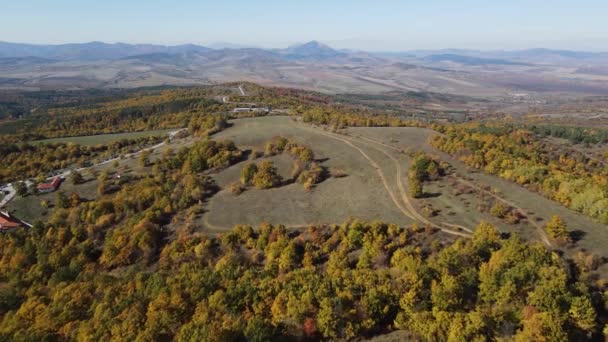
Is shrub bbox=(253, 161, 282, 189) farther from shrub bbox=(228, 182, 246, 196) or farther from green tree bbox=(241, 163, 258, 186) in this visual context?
shrub bbox=(228, 182, 246, 196)

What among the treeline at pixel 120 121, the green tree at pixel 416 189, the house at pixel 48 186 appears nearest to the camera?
the green tree at pixel 416 189

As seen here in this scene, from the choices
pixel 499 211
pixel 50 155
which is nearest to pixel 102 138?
pixel 50 155

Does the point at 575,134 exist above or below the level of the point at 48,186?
above

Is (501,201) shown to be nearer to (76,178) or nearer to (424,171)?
(424,171)

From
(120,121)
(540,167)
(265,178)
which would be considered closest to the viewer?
(540,167)

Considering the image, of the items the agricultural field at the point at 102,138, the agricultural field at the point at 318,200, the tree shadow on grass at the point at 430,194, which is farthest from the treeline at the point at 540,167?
the agricultural field at the point at 102,138

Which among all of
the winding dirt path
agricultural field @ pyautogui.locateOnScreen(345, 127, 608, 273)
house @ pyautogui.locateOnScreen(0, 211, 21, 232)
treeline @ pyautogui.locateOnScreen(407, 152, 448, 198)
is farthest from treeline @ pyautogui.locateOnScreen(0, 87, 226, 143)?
the winding dirt path

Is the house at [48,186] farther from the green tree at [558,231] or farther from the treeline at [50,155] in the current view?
the green tree at [558,231]
